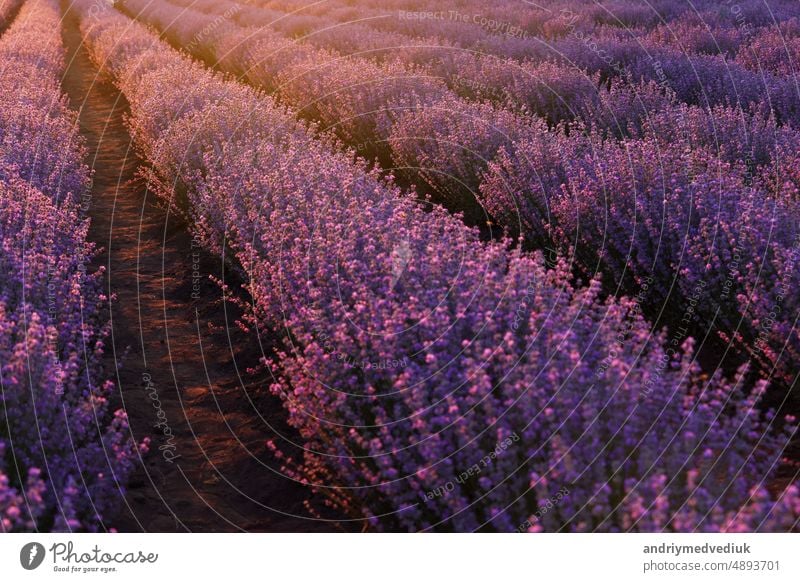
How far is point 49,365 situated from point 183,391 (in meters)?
1.39

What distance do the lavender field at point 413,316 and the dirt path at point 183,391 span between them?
0.02 metres

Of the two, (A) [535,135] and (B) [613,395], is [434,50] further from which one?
(B) [613,395]

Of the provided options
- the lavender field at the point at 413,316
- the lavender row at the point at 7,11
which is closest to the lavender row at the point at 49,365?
the lavender field at the point at 413,316

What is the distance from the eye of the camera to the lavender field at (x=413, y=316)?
2693 mm

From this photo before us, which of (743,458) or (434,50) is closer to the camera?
(743,458)

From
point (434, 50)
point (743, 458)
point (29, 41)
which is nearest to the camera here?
point (743, 458)
